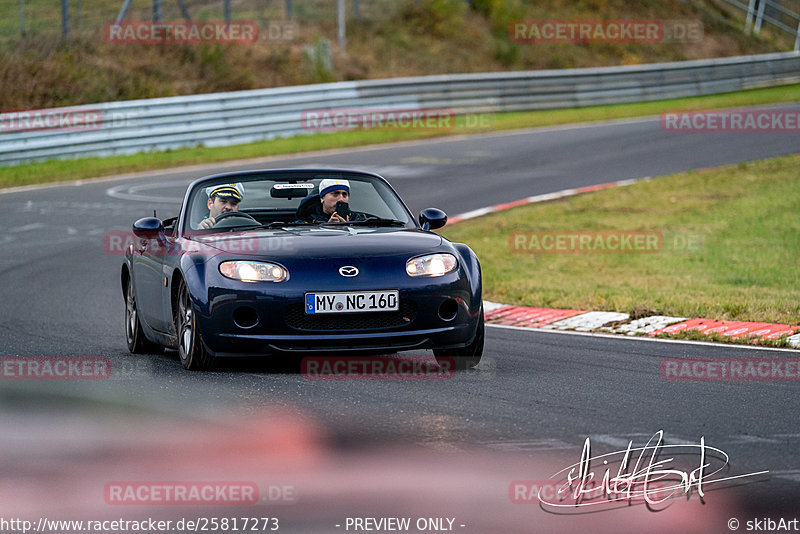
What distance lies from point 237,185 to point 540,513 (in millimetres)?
4797

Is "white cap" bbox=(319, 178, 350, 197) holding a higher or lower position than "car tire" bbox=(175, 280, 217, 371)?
higher

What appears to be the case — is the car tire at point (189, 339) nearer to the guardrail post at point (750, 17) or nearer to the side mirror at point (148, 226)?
the side mirror at point (148, 226)

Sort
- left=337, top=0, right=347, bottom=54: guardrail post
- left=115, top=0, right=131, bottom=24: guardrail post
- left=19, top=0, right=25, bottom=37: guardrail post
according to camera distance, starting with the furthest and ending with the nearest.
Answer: left=337, top=0, right=347, bottom=54: guardrail post
left=19, top=0, right=25, bottom=37: guardrail post
left=115, top=0, right=131, bottom=24: guardrail post

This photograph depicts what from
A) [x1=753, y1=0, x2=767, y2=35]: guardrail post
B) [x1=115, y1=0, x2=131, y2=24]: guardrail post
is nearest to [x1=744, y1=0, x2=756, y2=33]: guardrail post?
[x1=753, y1=0, x2=767, y2=35]: guardrail post

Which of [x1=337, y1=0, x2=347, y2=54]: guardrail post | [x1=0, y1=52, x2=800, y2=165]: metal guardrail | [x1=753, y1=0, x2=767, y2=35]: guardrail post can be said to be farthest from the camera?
[x1=753, y1=0, x2=767, y2=35]: guardrail post

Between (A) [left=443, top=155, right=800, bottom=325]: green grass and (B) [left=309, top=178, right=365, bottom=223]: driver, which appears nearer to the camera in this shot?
(B) [left=309, top=178, right=365, bottom=223]: driver

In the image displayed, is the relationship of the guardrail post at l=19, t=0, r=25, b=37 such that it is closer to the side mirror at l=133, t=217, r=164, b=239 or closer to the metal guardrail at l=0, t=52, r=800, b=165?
the metal guardrail at l=0, t=52, r=800, b=165

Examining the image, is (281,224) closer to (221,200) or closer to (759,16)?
(221,200)

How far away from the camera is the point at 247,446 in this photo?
589cm

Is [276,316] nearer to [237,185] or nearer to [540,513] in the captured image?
[237,185]

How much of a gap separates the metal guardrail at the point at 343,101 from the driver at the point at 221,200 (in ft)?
54.4

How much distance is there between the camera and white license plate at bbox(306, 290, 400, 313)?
7.62 metres

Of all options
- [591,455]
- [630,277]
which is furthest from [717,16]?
[591,455]

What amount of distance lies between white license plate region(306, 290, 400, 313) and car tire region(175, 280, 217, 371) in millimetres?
752
